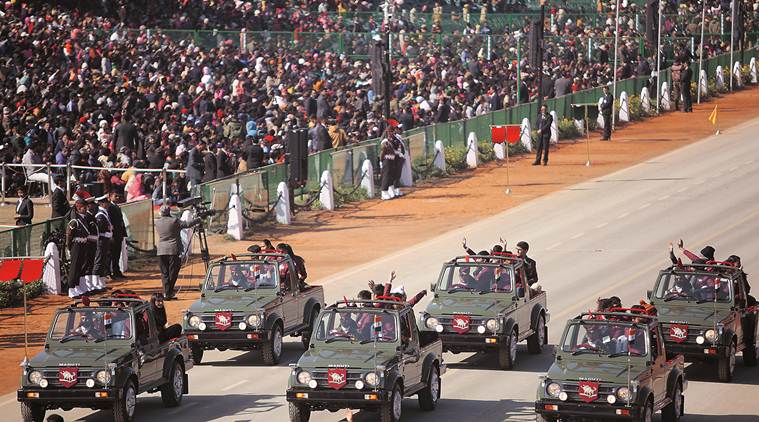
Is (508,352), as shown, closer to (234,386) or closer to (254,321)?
(254,321)

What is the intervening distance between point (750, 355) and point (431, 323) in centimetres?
547

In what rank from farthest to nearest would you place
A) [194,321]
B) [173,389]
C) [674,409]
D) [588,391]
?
[194,321] → [173,389] → [674,409] → [588,391]

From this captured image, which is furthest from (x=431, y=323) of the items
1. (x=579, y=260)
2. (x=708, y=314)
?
(x=579, y=260)

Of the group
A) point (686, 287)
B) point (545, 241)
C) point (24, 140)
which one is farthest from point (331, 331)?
point (24, 140)

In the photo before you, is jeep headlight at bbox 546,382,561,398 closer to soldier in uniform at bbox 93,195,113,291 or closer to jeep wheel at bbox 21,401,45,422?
jeep wheel at bbox 21,401,45,422

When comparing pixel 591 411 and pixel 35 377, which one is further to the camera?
pixel 35 377

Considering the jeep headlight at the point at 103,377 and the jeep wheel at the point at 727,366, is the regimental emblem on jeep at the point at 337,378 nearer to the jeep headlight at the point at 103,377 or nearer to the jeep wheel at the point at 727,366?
the jeep headlight at the point at 103,377

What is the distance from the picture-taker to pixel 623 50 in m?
63.4

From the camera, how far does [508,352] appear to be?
2494 centimetres

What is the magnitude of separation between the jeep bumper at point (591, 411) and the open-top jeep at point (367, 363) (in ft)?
7.59

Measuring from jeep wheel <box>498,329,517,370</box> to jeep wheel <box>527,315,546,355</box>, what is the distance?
3.69ft

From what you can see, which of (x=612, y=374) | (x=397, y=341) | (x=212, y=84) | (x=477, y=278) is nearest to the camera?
(x=612, y=374)

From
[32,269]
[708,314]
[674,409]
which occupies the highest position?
[32,269]

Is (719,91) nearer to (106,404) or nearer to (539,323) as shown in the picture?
(539,323)
